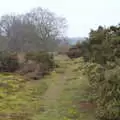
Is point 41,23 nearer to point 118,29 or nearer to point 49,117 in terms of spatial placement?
point 118,29

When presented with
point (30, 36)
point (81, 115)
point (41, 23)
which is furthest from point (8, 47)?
point (81, 115)

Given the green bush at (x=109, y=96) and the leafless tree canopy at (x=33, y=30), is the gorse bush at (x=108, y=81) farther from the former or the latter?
the leafless tree canopy at (x=33, y=30)

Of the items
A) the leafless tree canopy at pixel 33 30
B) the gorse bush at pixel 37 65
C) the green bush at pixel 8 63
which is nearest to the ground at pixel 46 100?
the gorse bush at pixel 37 65

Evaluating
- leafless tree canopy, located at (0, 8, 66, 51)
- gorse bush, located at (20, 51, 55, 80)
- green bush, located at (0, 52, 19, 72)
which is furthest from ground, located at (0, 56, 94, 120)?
leafless tree canopy, located at (0, 8, 66, 51)

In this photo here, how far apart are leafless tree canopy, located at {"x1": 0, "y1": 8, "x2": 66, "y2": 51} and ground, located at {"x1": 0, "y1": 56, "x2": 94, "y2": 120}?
18444mm

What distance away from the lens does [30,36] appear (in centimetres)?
3922

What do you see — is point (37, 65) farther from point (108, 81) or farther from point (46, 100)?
point (108, 81)

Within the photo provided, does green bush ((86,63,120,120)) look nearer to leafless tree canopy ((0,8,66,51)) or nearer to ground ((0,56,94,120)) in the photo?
ground ((0,56,94,120))

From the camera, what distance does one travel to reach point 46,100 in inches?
576

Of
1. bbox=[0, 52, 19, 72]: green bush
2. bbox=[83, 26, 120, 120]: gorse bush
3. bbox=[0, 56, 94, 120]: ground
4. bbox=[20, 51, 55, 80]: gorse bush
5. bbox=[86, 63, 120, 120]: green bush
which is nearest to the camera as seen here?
bbox=[86, 63, 120, 120]: green bush

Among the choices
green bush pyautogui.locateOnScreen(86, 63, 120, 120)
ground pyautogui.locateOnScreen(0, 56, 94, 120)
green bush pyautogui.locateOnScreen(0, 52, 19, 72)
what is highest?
green bush pyautogui.locateOnScreen(0, 52, 19, 72)

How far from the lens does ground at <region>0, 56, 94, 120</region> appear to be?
11812 mm

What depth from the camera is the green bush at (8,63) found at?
83.6 ft

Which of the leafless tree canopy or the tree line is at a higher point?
the leafless tree canopy
